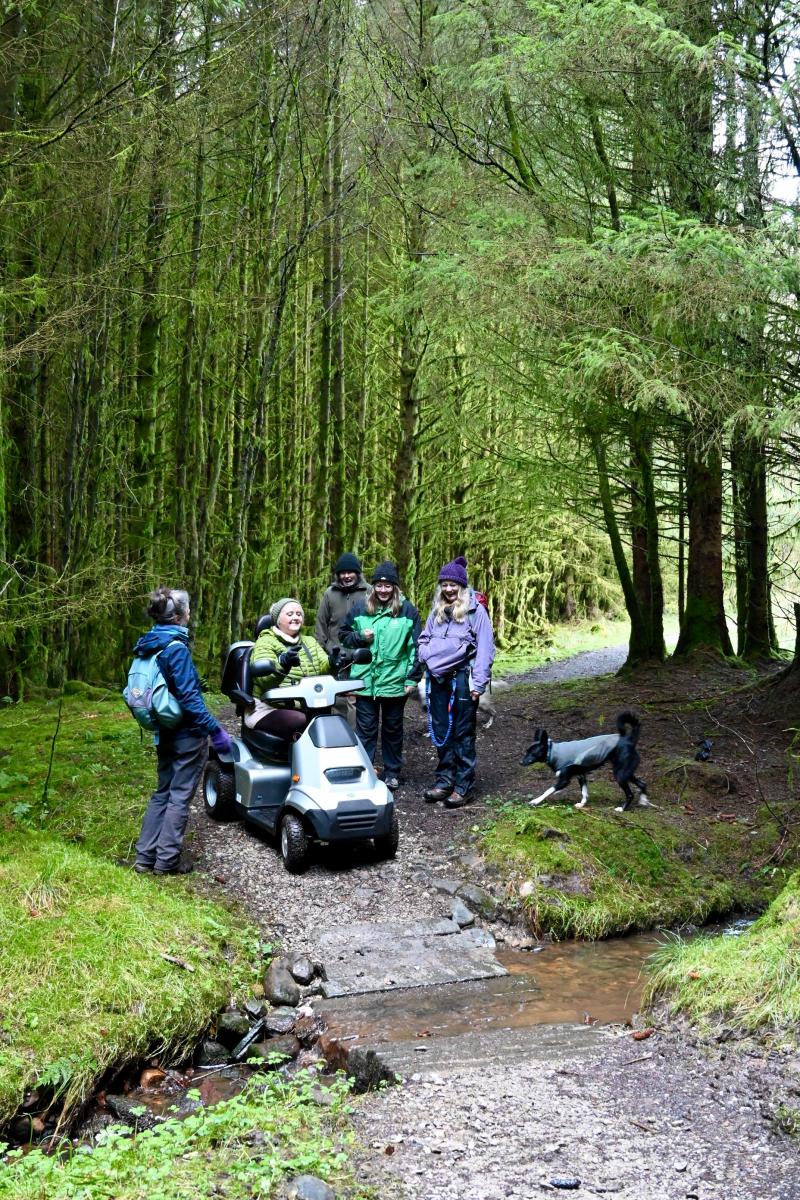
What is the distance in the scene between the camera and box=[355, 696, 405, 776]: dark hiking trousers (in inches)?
306

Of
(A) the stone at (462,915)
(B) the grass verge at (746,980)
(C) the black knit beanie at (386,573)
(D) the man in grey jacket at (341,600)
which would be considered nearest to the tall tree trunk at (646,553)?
(D) the man in grey jacket at (341,600)

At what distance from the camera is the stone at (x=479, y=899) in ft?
20.2

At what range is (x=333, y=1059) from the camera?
4.41 meters

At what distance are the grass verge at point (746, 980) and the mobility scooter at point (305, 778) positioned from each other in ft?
6.89

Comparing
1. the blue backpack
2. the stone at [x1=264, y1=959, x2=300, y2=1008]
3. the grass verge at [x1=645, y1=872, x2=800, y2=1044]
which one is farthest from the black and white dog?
the stone at [x1=264, y1=959, x2=300, y2=1008]

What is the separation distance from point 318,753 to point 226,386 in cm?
849

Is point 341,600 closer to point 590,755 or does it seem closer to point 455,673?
point 455,673

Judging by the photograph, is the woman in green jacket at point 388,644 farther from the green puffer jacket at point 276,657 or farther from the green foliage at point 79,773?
the green foliage at point 79,773

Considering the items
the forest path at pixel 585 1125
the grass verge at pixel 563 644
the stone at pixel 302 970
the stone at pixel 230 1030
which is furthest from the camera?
the grass verge at pixel 563 644

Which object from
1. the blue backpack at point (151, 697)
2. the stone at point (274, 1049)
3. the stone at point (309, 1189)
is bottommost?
the stone at point (274, 1049)

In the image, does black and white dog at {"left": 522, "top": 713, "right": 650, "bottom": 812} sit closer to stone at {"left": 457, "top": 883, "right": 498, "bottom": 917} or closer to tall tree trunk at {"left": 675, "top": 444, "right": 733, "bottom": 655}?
stone at {"left": 457, "top": 883, "right": 498, "bottom": 917}

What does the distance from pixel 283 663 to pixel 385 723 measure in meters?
1.52

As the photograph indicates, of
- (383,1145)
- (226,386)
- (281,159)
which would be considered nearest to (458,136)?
(281,159)

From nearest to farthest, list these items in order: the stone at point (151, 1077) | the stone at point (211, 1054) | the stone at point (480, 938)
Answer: the stone at point (151, 1077), the stone at point (211, 1054), the stone at point (480, 938)
